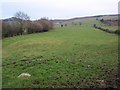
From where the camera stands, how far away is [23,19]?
82125mm

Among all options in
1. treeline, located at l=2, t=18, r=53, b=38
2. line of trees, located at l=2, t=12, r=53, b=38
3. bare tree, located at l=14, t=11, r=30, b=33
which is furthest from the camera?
bare tree, located at l=14, t=11, r=30, b=33

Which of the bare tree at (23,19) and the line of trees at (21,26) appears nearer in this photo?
the line of trees at (21,26)

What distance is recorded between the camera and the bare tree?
78.5 meters

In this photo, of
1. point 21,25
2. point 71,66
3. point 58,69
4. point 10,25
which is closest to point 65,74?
point 58,69

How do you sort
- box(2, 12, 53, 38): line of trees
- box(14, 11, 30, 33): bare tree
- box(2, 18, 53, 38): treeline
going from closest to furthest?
box(2, 18, 53, 38): treeline → box(2, 12, 53, 38): line of trees → box(14, 11, 30, 33): bare tree

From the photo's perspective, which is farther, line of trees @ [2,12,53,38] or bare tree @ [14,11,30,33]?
bare tree @ [14,11,30,33]

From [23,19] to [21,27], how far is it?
5.72m

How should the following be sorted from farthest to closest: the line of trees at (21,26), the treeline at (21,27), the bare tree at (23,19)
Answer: the bare tree at (23,19), the line of trees at (21,26), the treeline at (21,27)

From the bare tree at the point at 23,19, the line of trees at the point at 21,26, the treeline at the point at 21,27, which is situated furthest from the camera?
the bare tree at the point at 23,19

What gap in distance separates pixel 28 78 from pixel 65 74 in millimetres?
2064

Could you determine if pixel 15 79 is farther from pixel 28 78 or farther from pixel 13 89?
pixel 13 89

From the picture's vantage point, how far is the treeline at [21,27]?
69.3 m

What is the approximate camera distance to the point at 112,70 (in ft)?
47.2

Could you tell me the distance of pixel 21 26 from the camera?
254ft
